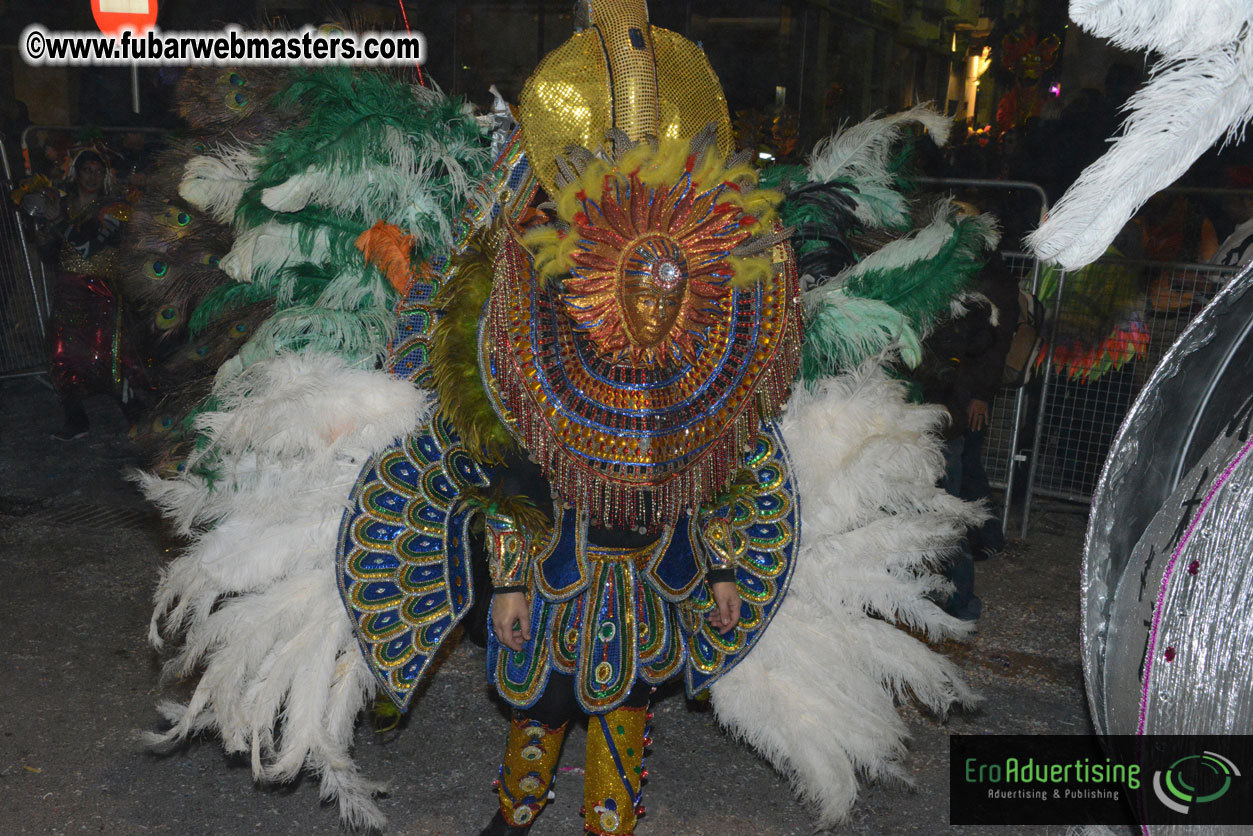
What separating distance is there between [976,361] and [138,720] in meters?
3.65

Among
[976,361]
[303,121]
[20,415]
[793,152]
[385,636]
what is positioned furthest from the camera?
[793,152]

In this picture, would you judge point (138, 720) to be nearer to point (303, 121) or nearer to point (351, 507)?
point (351, 507)

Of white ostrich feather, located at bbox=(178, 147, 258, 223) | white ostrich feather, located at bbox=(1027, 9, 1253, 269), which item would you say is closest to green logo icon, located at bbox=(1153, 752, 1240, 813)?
white ostrich feather, located at bbox=(1027, 9, 1253, 269)

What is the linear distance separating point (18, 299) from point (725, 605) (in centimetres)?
718

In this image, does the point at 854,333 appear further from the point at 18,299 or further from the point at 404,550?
the point at 18,299

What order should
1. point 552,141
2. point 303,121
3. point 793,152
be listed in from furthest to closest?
1. point 793,152
2. point 303,121
3. point 552,141

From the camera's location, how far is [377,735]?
3568 mm

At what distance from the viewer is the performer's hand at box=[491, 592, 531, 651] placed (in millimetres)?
2533

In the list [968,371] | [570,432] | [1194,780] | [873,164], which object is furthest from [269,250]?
[968,371]

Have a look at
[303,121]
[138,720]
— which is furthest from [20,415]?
[303,121]

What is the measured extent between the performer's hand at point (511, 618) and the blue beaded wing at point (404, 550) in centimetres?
24

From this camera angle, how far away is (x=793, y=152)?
1073 centimetres

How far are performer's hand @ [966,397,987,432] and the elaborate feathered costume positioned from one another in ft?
4.30

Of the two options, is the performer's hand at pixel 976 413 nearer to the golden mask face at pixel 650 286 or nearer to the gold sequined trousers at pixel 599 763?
the gold sequined trousers at pixel 599 763
